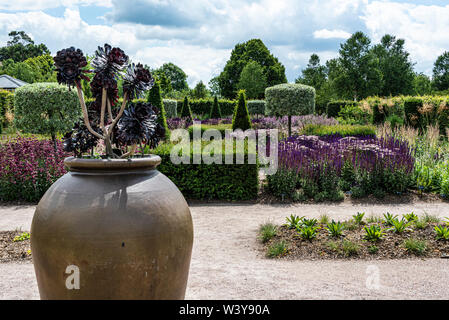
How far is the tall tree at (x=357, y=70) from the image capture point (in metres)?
42.6

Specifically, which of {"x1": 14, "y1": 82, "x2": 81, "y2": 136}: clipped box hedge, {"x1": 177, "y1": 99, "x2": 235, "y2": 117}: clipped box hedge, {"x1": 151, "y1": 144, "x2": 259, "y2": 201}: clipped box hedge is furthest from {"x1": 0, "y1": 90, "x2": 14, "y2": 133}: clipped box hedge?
{"x1": 151, "y1": 144, "x2": 259, "y2": 201}: clipped box hedge

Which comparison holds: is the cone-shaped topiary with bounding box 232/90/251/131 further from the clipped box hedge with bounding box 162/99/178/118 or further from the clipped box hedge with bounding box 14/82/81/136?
the clipped box hedge with bounding box 162/99/178/118

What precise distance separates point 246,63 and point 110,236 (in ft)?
139

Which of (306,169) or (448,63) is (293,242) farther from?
(448,63)

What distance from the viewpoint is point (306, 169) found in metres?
8.05

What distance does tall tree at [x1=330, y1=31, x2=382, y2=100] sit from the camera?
42594 mm

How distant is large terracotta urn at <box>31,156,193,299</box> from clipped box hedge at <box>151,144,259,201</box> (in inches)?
203

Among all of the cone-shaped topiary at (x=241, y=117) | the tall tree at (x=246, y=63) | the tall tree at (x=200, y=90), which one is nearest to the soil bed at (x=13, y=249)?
the cone-shaped topiary at (x=241, y=117)

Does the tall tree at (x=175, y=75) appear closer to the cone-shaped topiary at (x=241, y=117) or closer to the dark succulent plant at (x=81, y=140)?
the cone-shaped topiary at (x=241, y=117)

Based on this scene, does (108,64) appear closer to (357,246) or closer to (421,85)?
(357,246)

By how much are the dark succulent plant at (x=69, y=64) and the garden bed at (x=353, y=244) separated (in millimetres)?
2995
